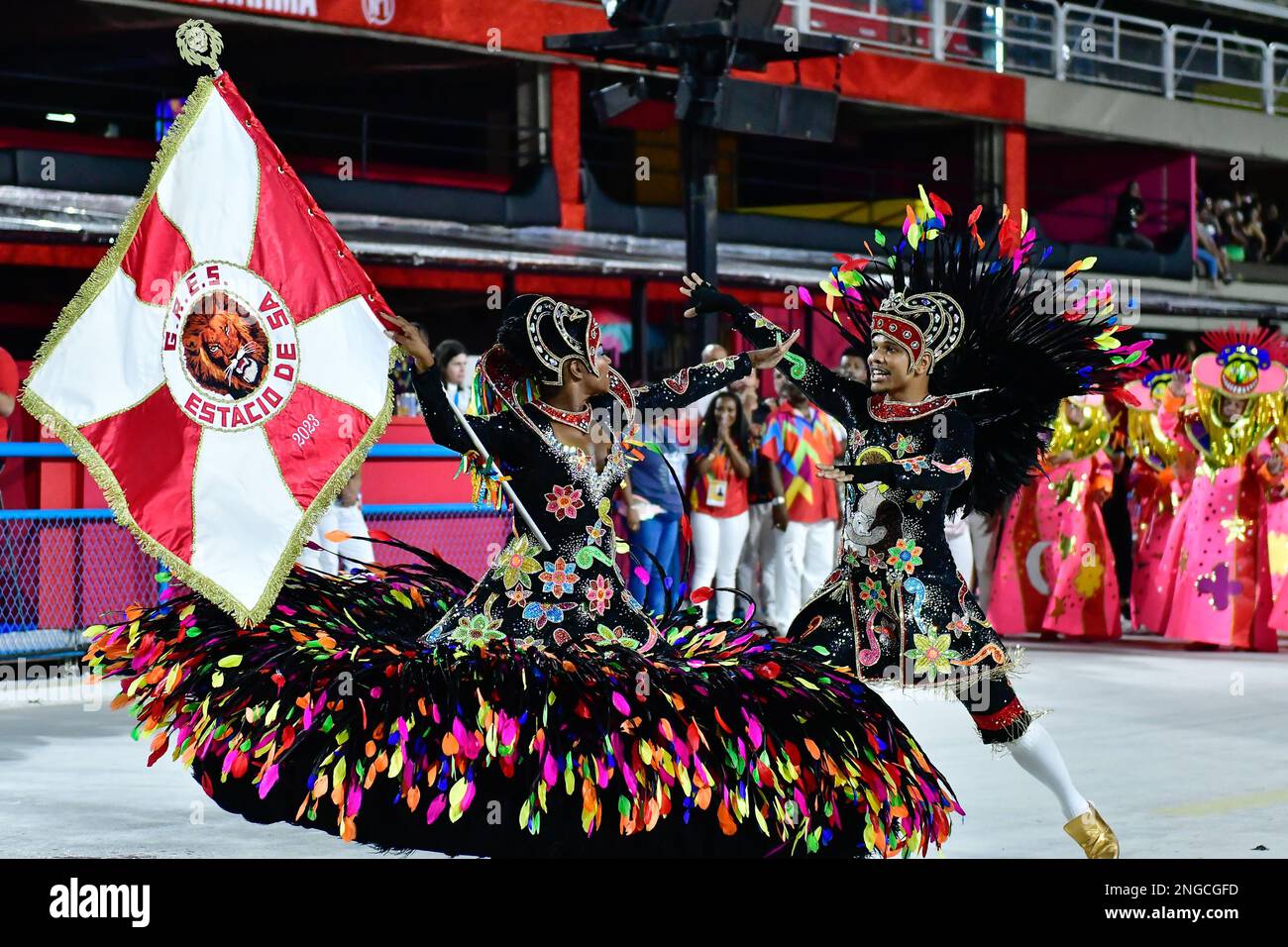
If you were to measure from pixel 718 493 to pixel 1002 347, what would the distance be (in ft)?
17.9

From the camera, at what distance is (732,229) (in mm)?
20266

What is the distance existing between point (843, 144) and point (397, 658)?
22.2 metres

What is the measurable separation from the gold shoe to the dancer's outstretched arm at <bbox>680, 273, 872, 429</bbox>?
1508 millimetres

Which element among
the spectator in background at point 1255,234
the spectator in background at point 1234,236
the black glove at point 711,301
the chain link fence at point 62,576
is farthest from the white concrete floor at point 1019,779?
the spectator in background at point 1255,234

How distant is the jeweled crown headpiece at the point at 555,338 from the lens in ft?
18.4

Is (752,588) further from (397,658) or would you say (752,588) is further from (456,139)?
(456,139)

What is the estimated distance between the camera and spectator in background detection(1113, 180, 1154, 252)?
26.0 meters

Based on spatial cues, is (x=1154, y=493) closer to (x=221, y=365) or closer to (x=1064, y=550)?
(x=1064, y=550)

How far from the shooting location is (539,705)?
5.09 metres

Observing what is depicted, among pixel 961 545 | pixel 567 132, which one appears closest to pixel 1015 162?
pixel 567 132

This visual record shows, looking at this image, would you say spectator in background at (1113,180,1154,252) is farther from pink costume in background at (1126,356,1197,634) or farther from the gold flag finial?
the gold flag finial

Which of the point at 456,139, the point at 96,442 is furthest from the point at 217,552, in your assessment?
the point at 456,139

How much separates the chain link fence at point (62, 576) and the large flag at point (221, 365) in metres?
4.16

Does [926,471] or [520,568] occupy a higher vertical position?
[926,471]
